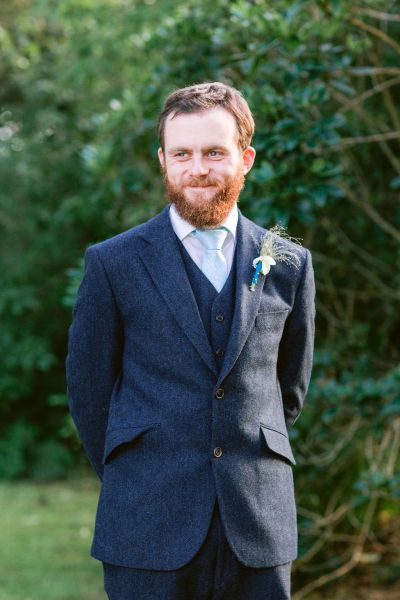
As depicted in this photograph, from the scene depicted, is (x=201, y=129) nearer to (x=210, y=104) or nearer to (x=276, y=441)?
(x=210, y=104)

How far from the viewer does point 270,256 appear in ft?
8.70

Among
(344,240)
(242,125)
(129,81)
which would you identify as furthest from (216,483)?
(129,81)

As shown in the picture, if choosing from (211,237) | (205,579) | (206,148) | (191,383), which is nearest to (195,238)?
(211,237)

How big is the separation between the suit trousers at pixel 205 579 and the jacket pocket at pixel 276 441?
0.23 m

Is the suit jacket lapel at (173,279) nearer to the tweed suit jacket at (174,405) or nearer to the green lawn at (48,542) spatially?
the tweed suit jacket at (174,405)

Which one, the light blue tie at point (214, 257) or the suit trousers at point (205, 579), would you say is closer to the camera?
the suit trousers at point (205, 579)

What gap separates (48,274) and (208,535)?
8.11 meters

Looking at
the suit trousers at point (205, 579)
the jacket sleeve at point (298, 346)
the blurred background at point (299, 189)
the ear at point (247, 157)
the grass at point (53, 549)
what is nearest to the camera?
the suit trousers at point (205, 579)

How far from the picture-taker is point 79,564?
667cm

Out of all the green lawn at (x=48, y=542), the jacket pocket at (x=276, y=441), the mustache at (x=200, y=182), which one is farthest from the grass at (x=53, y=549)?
the mustache at (x=200, y=182)

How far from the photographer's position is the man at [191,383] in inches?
97.4

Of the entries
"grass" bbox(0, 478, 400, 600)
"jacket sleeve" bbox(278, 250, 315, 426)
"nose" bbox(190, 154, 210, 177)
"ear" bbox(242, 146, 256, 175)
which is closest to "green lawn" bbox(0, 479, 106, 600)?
"grass" bbox(0, 478, 400, 600)

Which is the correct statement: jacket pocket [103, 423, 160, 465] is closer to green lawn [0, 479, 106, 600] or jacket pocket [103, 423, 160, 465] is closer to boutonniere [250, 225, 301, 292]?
boutonniere [250, 225, 301, 292]

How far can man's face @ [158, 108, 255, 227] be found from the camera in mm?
2508
